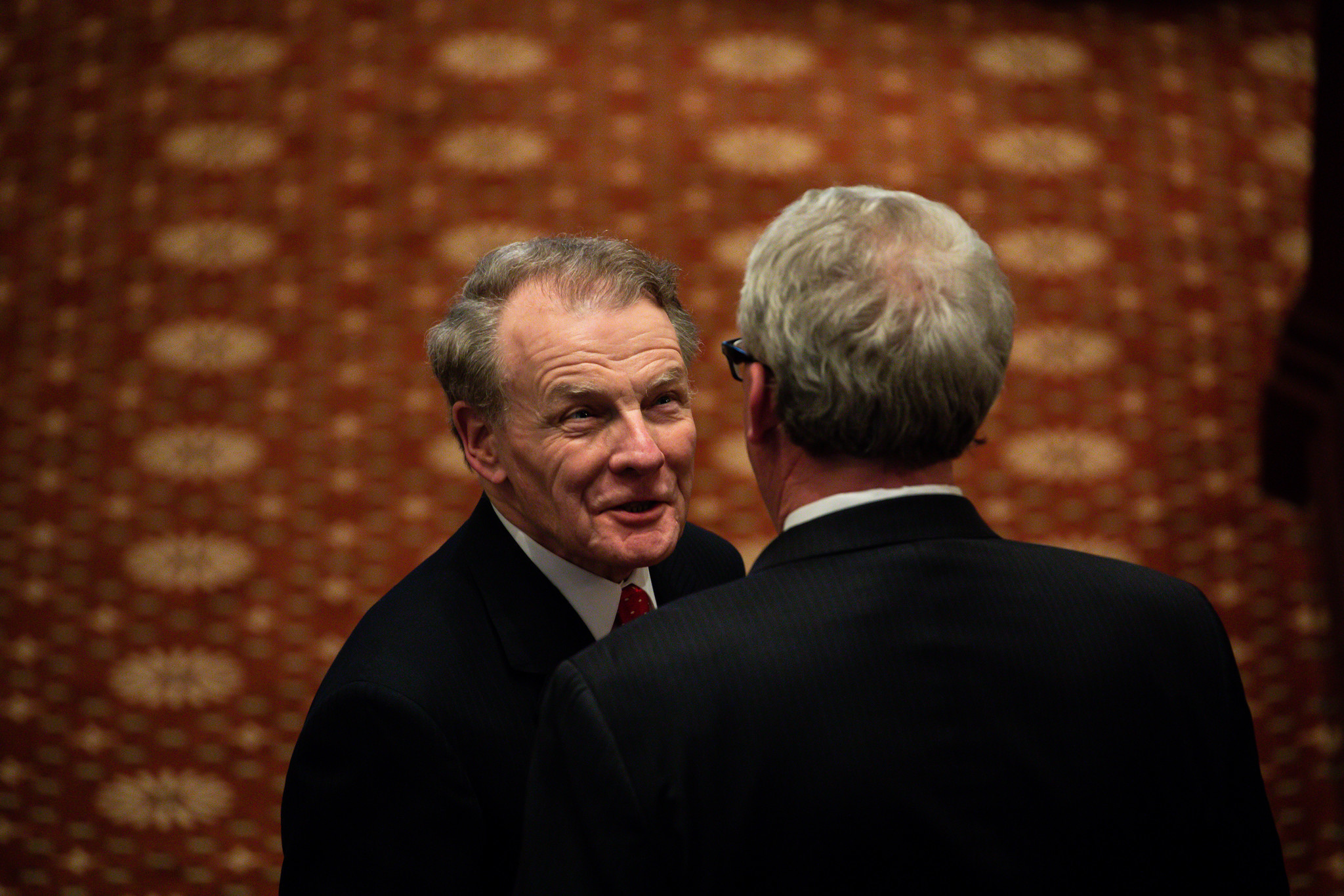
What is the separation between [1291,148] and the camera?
3.08 meters

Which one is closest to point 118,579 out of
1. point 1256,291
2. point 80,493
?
point 80,493

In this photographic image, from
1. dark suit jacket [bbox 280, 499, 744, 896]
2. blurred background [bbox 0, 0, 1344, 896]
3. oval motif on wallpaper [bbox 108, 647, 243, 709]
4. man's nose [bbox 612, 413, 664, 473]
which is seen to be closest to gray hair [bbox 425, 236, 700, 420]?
man's nose [bbox 612, 413, 664, 473]

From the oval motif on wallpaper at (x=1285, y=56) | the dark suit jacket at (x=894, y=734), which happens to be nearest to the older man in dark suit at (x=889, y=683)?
the dark suit jacket at (x=894, y=734)

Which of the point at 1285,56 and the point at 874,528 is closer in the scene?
the point at 874,528

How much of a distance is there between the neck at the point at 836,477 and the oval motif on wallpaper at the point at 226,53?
7.75 ft

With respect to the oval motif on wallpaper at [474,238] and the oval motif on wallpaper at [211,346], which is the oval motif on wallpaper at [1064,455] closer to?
the oval motif on wallpaper at [474,238]

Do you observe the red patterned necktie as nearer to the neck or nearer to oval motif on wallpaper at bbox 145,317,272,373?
the neck

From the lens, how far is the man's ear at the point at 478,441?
1.47 metres

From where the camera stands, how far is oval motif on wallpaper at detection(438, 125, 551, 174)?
2.85 metres

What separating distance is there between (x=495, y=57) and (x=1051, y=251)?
1.48 m

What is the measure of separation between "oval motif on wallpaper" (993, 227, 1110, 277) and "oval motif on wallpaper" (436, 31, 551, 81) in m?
1.25

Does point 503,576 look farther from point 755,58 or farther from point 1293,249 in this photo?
point 1293,249

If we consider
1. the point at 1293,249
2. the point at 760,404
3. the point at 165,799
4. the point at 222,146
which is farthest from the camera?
the point at 1293,249

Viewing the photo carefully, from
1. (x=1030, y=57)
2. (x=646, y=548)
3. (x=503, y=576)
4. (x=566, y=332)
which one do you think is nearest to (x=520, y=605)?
(x=503, y=576)
